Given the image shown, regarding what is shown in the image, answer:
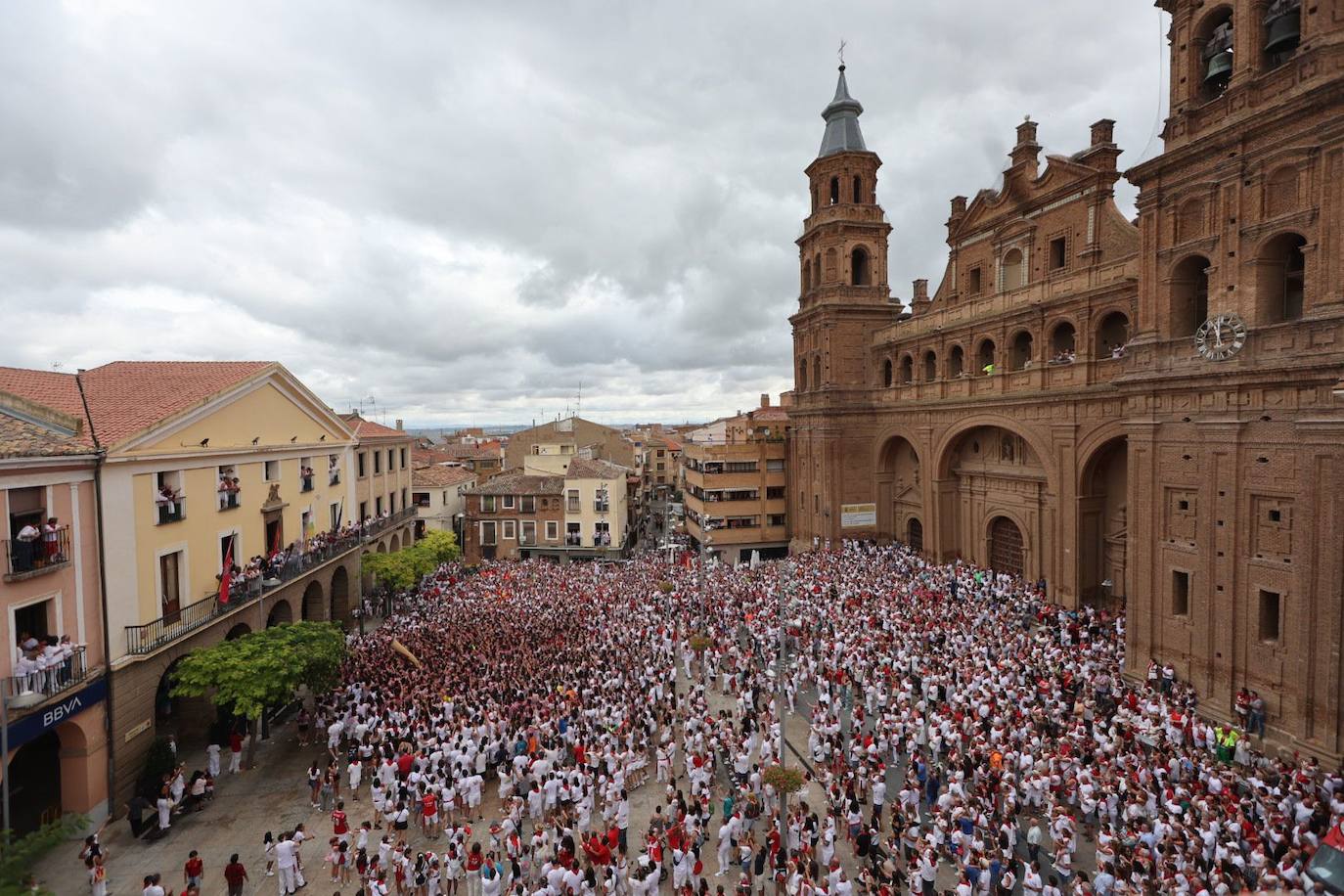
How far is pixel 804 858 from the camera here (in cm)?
1135

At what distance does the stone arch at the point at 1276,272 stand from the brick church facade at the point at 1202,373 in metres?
0.05

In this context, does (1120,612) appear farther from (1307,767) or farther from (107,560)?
(107,560)

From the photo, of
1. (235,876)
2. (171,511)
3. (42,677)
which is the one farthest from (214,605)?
(235,876)

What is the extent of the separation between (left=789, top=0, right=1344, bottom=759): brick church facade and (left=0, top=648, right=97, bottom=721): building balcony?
87.8 ft

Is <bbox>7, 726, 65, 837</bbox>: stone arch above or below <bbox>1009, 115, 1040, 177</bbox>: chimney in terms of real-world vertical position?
below

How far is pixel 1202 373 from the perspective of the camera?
55.7 ft

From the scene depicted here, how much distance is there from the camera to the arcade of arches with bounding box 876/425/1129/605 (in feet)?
84.1

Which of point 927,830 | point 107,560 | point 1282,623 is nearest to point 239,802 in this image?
point 107,560

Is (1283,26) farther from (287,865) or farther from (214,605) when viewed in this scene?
(214,605)

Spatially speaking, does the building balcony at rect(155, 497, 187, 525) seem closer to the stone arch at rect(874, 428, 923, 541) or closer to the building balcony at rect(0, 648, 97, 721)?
the building balcony at rect(0, 648, 97, 721)

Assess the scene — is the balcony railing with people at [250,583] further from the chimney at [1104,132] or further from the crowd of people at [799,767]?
the chimney at [1104,132]

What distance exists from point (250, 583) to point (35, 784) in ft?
22.7

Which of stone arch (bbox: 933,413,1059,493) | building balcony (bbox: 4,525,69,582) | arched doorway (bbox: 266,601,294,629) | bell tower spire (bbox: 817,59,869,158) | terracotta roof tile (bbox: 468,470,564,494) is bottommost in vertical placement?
arched doorway (bbox: 266,601,294,629)

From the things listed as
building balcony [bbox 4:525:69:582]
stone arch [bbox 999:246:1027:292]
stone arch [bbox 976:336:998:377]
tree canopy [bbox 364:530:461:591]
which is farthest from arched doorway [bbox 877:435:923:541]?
building balcony [bbox 4:525:69:582]
